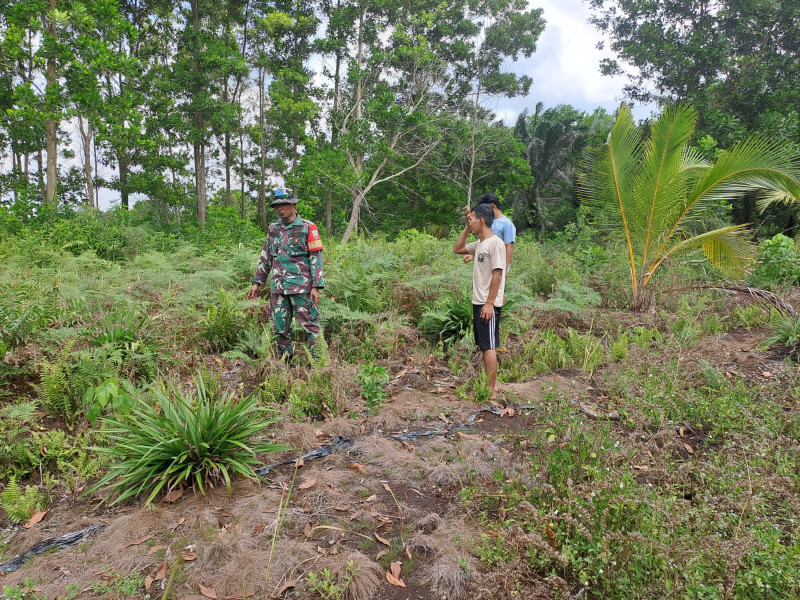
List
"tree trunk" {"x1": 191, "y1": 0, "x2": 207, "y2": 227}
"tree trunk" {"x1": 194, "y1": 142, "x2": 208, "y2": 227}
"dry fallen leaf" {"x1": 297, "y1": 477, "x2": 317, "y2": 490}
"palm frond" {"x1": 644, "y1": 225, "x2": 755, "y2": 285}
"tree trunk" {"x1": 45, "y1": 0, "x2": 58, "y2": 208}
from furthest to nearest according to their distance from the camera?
"tree trunk" {"x1": 194, "y1": 142, "x2": 208, "y2": 227}, "tree trunk" {"x1": 191, "y1": 0, "x2": 207, "y2": 227}, "tree trunk" {"x1": 45, "y1": 0, "x2": 58, "y2": 208}, "palm frond" {"x1": 644, "y1": 225, "x2": 755, "y2": 285}, "dry fallen leaf" {"x1": 297, "y1": 477, "x2": 317, "y2": 490}

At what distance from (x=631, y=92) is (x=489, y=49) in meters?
8.00

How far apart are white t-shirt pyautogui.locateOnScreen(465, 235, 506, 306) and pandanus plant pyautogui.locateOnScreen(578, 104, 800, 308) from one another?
469cm

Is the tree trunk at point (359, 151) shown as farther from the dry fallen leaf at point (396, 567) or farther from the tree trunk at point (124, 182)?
the dry fallen leaf at point (396, 567)

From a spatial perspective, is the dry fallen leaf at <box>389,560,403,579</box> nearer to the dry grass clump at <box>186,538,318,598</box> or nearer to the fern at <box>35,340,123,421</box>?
the dry grass clump at <box>186,538,318,598</box>

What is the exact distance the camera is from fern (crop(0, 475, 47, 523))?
2.75 m

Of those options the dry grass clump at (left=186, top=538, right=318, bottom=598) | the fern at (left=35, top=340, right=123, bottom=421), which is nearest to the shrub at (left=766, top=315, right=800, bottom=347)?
the dry grass clump at (left=186, top=538, right=318, bottom=598)

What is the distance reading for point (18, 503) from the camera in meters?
2.78

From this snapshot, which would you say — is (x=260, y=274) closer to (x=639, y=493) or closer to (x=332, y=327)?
(x=332, y=327)

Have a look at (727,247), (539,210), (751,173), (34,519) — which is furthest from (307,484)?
(539,210)

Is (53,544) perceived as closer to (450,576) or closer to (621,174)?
(450,576)

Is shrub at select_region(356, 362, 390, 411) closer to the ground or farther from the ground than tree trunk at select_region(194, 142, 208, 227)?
closer to the ground

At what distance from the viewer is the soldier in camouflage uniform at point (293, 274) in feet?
16.9

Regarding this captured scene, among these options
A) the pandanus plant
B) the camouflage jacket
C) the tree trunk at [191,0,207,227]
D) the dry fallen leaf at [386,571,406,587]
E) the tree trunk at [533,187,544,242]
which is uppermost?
the tree trunk at [191,0,207,227]

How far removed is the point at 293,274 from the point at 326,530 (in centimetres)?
314
